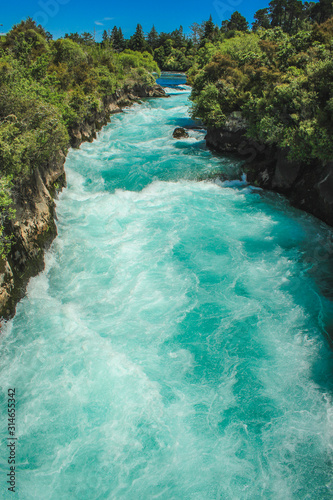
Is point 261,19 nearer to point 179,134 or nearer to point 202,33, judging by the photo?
point 202,33

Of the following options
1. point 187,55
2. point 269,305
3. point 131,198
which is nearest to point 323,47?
point 131,198

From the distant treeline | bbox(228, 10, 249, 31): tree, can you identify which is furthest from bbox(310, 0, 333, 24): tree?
bbox(228, 10, 249, 31): tree

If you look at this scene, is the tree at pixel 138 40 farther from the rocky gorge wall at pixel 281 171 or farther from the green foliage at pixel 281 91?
the rocky gorge wall at pixel 281 171

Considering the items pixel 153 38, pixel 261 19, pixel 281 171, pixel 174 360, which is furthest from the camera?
pixel 153 38

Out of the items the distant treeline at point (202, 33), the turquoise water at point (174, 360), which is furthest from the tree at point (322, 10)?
the turquoise water at point (174, 360)

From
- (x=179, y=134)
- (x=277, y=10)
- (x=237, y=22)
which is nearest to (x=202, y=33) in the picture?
(x=237, y=22)

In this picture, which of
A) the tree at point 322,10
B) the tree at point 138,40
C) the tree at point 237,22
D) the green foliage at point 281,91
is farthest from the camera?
the tree at point 138,40
